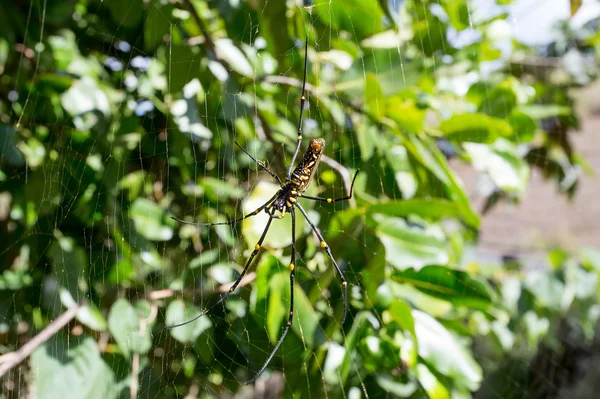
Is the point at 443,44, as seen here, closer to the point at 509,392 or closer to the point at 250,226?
the point at 250,226

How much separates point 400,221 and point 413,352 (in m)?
0.19

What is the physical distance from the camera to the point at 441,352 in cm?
70

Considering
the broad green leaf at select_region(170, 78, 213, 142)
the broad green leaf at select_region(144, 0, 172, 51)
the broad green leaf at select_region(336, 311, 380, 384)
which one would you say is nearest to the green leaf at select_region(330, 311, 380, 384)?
the broad green leaf at select_region(336, 311, 380, 384)

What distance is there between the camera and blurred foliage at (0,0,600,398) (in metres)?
0.67

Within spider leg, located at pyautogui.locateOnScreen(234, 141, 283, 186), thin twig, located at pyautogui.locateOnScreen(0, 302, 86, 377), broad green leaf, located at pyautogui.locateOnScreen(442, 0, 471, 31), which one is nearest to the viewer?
thin twig, located at pyautogui.locateOnScreen(0, 302, 86, 377)

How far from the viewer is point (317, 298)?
0.71 metres

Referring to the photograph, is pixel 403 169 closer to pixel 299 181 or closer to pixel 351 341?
pixel 299 181

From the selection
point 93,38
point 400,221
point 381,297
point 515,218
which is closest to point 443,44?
point 400,221

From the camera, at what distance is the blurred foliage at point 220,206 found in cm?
67

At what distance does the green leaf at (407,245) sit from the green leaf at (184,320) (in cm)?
27

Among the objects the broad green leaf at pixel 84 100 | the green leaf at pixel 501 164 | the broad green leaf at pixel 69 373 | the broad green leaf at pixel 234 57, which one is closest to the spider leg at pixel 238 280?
the broad green leaf at pixel 69 373

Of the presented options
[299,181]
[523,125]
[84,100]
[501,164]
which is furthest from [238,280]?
[523,125]

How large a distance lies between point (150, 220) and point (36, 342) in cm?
20

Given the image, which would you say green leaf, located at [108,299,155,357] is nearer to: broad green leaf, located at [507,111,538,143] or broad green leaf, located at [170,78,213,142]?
broad green leaf, located at [170,78,213,142]
